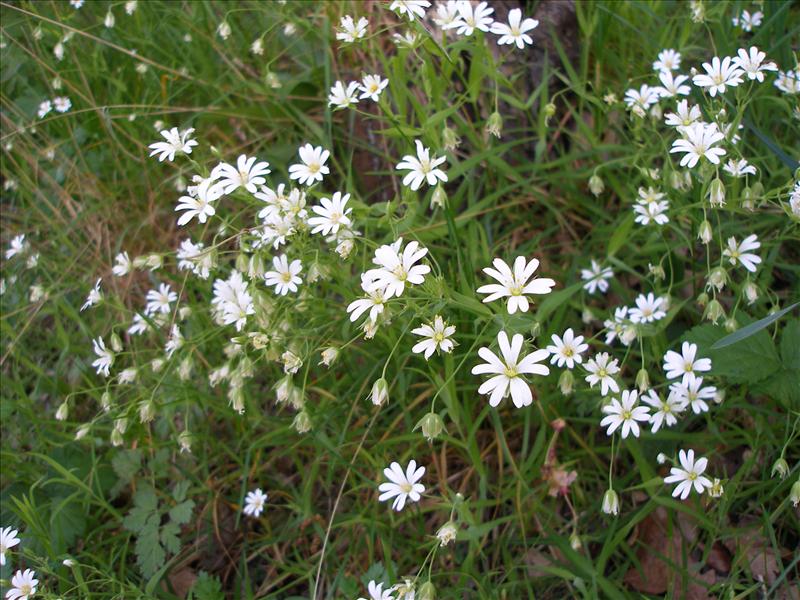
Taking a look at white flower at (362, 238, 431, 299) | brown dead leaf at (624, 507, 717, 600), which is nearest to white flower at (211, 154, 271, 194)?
white flower at (362, 238, 431, 299)

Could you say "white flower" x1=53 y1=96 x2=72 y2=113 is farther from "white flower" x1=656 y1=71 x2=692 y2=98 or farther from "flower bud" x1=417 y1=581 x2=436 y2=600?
"flower bud" x1=417 y1=581 x2=436 y2=600

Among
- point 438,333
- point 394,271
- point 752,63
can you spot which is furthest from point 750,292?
point 394,271

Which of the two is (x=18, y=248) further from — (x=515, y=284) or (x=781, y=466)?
(x=781, y=466)

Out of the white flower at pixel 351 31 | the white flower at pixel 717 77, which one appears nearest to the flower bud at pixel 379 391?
the white flower at pixel 351 31

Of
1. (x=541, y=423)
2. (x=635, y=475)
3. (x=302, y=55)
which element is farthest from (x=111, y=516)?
(x=302, y=55)

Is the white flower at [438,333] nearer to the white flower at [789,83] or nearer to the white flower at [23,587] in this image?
the white flower at [23,587]

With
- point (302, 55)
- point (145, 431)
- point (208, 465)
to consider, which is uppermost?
point (302, 55)

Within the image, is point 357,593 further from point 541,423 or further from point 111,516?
point 111,516
